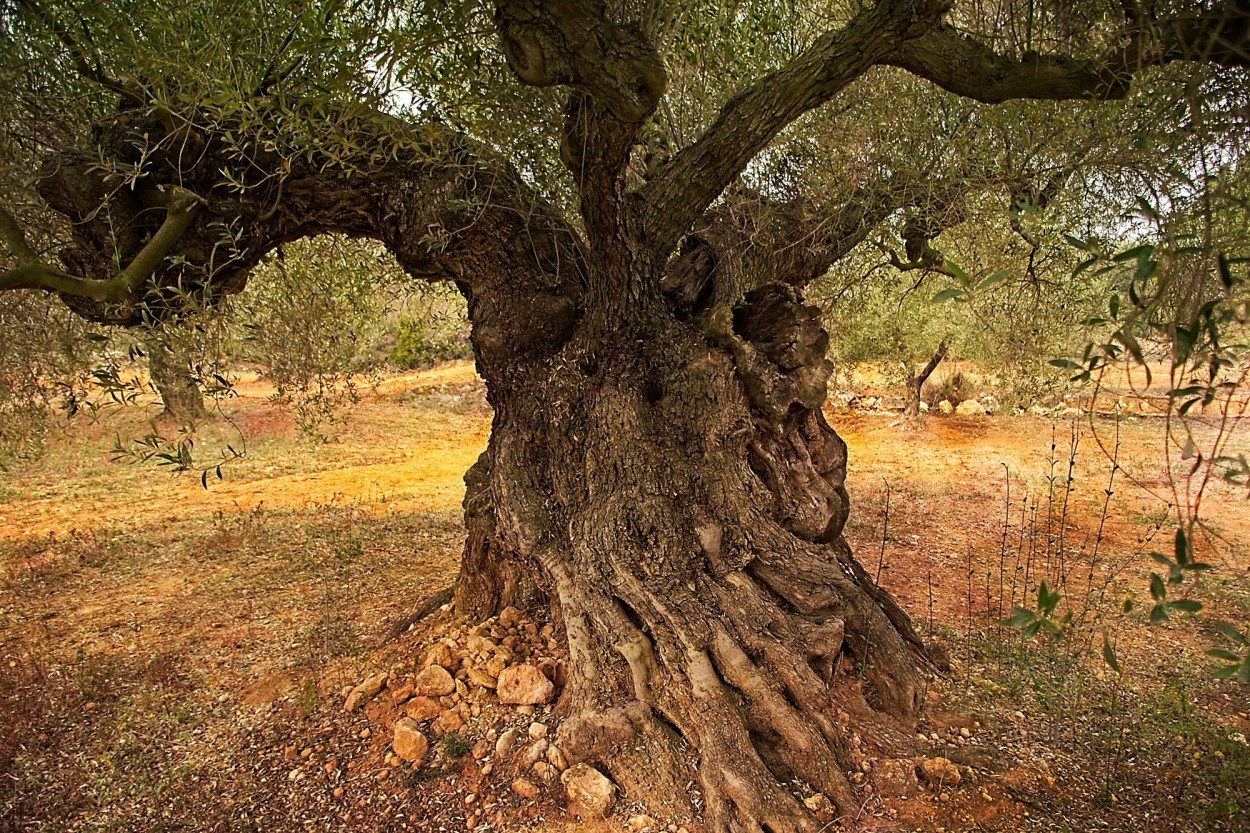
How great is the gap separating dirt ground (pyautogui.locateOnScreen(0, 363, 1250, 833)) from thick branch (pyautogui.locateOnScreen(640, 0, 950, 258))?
237 cm

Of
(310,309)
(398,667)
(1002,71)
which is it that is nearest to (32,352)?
(310,309)

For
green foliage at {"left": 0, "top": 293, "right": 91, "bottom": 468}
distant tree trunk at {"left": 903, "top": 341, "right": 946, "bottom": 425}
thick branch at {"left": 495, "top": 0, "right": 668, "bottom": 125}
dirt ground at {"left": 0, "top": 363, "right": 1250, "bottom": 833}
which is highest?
thick branch at {"left": 495, "top": 0, "right": 668, "bottom": 125}

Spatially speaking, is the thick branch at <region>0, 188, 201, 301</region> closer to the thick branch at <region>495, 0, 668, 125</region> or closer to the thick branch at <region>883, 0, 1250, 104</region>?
the thick branch at <region>495, 0, 668, 125</region>

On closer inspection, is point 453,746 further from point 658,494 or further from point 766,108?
point 766,108

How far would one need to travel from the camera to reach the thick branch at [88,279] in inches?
132

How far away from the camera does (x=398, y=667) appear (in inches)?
188

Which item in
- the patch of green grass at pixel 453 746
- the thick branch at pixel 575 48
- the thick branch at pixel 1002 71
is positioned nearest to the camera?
the thick branch at pixel 575 48

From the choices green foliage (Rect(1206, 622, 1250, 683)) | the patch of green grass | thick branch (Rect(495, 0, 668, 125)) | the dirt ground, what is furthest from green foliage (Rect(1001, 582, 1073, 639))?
the patch of green grass

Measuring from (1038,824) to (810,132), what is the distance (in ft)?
16.9

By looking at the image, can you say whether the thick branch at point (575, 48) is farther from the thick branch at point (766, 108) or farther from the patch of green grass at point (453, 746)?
the patch of green grass at point (453, 746)

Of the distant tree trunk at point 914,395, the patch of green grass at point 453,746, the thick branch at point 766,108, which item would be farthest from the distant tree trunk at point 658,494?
the distant tree trunk at point 914,395

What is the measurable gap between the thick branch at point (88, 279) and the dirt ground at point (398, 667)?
1.06 meters

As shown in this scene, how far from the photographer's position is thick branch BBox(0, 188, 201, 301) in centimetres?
335

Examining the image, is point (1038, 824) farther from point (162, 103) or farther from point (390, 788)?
point (162, 103)
